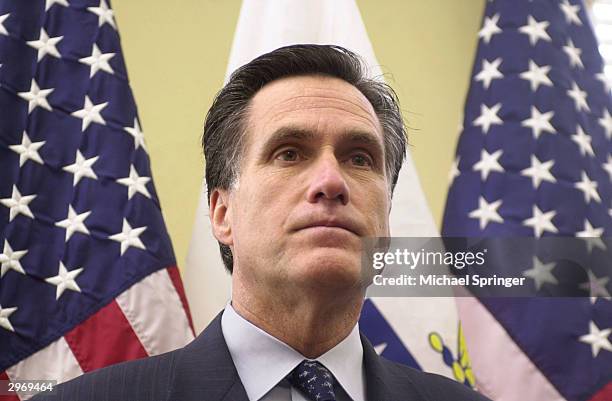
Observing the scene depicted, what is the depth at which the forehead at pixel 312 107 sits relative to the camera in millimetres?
1660

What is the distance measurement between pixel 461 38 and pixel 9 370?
2310mm

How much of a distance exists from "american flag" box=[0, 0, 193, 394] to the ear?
1.31 ft

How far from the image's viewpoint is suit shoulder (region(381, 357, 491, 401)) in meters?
1.65

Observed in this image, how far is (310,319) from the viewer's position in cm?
157

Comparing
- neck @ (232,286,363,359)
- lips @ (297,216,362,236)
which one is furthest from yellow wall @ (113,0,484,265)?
lips @ (297,216,362,236)

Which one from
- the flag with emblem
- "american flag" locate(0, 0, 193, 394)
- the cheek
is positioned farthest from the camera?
the flag with emblem

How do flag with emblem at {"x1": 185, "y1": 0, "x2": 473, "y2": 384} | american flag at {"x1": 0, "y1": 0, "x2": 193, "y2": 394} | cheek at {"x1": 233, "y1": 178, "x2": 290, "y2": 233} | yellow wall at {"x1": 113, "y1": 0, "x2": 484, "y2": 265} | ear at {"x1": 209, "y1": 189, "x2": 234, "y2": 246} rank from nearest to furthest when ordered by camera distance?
1. cheek at {"x1": 233, "y1": 178, "x2": 290, "y2": 233}
2. ear at {"x1": 209, "y1": 189, "x2": 234, "y2": 246}
3. american flag at {"x1": 0, "y1": 0, "x2": 193, "y2": 394}
4. flag with emblem at {"x1": 185, "y1": 0, "x2": 473, "y2": 384}
5. yellow wall at {"x1": 113, "y1": 0, "x2": 484, "y2": 265}

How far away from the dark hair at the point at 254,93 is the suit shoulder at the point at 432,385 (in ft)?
1.41

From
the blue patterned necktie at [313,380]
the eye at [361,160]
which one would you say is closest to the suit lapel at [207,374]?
the blue patterned necktie at [313,380]

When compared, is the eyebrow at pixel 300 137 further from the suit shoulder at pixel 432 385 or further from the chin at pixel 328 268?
the suit shoulder at pixel 432 385

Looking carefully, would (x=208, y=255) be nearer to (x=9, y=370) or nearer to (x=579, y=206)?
(x=9, y=370)

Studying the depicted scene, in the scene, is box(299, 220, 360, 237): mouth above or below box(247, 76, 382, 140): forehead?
below

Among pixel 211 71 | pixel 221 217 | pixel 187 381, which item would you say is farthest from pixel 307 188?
pixel 211 71

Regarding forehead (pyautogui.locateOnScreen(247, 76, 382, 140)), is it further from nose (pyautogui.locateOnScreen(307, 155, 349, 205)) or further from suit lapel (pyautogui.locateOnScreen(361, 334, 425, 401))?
suit lapel (pyautogui.locateOnScreen(361, 334, 425, 401))
